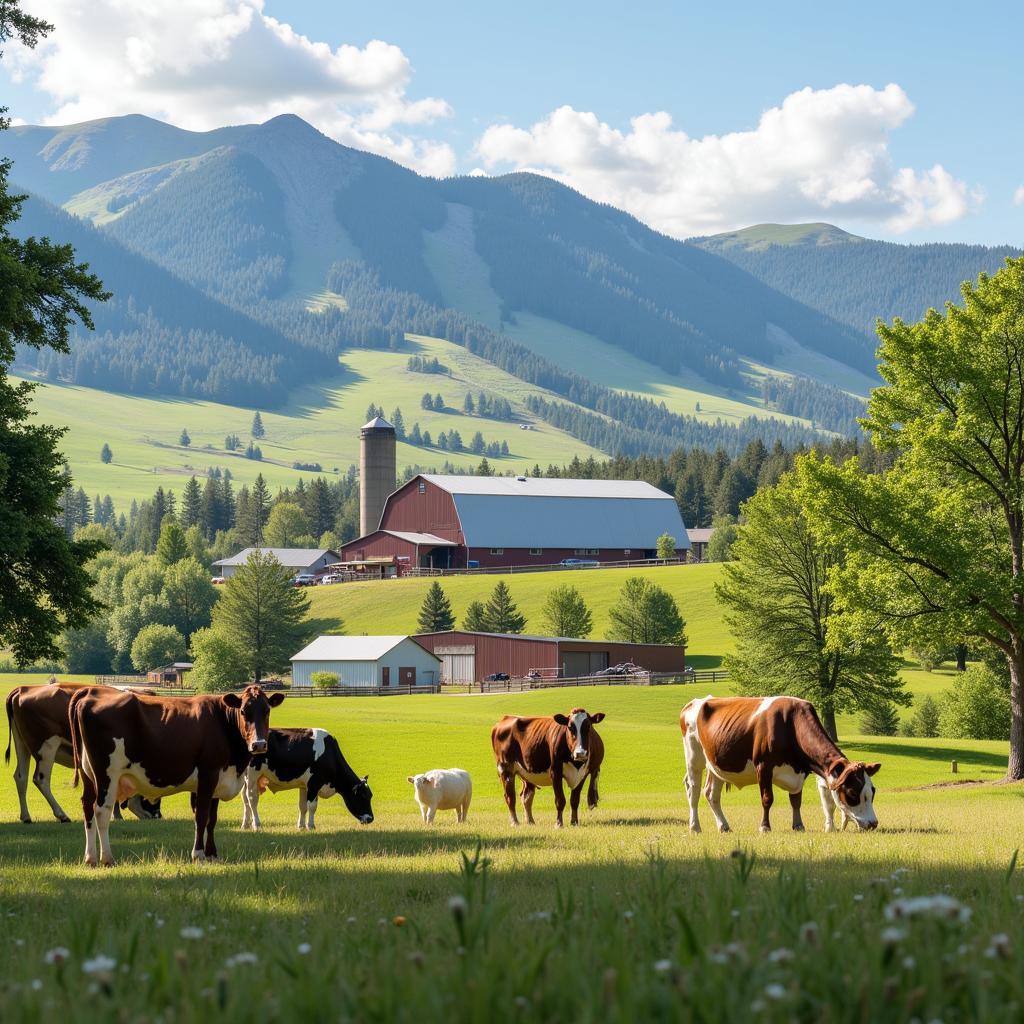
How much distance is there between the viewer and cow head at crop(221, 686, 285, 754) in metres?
16.1

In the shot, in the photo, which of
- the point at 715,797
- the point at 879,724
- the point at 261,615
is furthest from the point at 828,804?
the point at 261,615

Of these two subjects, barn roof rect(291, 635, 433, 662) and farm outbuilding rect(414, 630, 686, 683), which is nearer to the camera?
farm outbuilding rect(414, 630, 686, 683)

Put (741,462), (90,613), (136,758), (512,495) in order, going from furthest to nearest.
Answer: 1. (741,462)
2. (512,495)
3. (90,613)
4. (136,758)

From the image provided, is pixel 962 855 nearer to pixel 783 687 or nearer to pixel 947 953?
pixel 947 953

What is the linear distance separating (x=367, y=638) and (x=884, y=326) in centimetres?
7958

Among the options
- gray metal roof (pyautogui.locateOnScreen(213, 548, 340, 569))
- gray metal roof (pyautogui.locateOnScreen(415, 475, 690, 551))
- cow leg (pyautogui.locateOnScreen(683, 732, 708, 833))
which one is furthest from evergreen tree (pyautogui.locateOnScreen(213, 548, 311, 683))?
cow leg (pyautogui.locateOnScreen(683, 732, 708, 833))

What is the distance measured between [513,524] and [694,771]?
138m

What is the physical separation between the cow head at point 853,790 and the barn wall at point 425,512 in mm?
137005

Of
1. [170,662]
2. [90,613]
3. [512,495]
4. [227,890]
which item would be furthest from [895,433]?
[512,495]

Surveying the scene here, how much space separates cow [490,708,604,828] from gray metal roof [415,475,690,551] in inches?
5185

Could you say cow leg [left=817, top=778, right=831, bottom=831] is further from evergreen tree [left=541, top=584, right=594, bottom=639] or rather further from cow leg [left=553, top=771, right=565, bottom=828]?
evergreen tree [left=541, top=584, right=594, bottom=639]

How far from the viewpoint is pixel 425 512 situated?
533ft

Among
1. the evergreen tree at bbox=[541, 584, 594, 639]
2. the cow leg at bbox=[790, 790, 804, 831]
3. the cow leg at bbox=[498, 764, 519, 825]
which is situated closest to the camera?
the cow leg at bbox=[790, 790, 804, 831]

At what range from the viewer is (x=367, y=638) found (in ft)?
359
